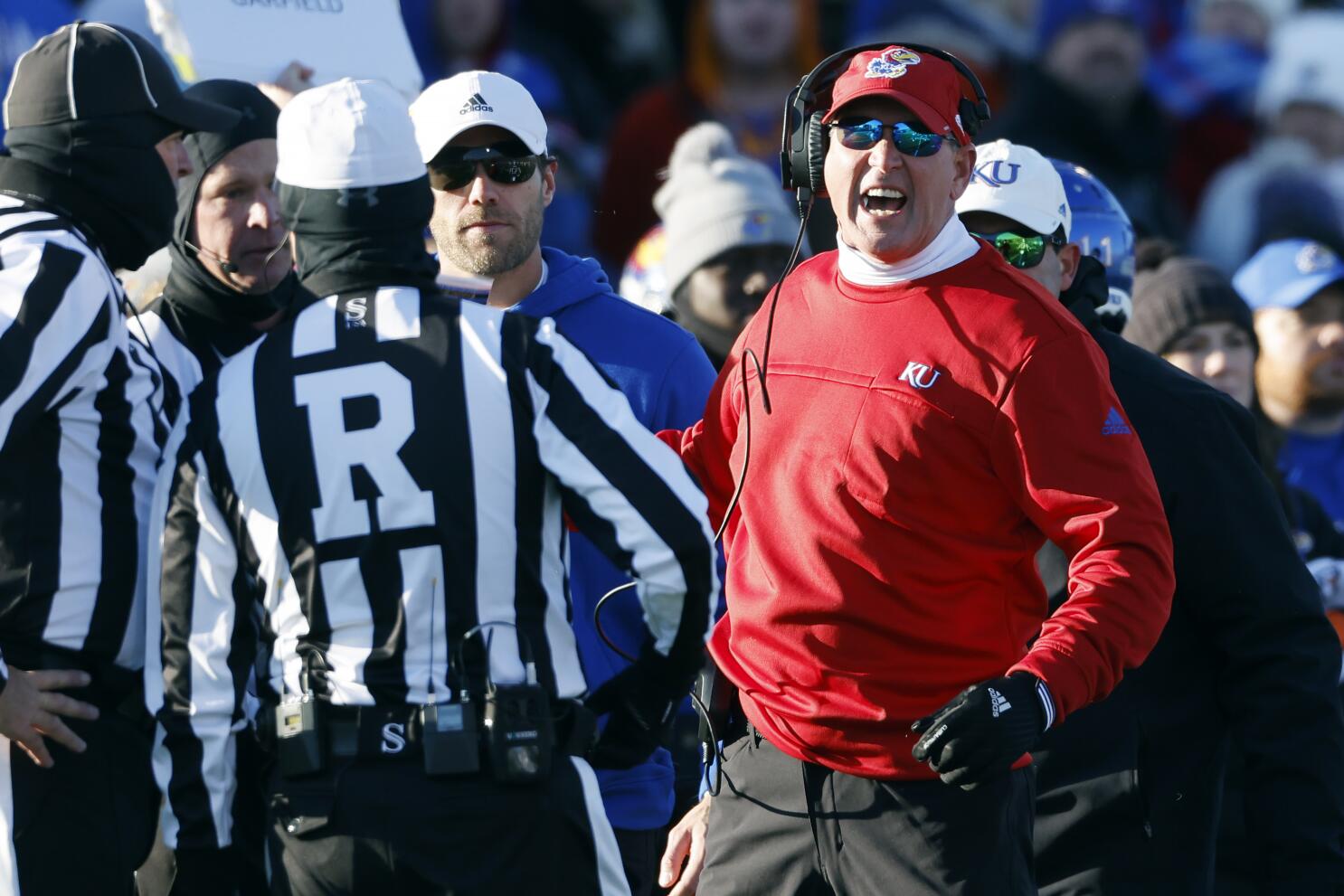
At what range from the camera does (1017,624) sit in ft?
11.6

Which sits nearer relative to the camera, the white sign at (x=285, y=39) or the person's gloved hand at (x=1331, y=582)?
the white sign at (x=285, y=39)

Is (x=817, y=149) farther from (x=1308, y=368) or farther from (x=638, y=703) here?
(x=1308, y=368)

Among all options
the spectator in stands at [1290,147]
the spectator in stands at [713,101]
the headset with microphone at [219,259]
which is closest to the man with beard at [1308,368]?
the spectator in stands at [1290,147]

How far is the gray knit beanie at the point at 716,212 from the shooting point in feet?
21.5

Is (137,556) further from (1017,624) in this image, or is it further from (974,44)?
(974,44)

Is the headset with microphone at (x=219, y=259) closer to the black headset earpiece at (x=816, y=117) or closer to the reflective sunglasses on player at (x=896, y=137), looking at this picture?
the black headset earpiece at (x=816, y=117)

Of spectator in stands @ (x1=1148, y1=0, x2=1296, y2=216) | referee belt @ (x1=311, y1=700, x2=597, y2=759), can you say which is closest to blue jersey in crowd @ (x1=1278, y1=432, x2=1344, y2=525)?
spectator in stands @ (x1=1148, y1=0, x2=1296, y2=216)

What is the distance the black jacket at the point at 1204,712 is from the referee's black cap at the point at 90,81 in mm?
2126

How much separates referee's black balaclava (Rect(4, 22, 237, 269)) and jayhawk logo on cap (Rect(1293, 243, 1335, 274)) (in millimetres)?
4452

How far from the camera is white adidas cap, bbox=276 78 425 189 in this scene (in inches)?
136

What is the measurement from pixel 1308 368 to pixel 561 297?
3606mm

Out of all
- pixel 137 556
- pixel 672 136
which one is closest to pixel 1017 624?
pixel 137 556

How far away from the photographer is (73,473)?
12.8 feet

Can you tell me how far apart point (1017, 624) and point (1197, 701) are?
62 centimetres
